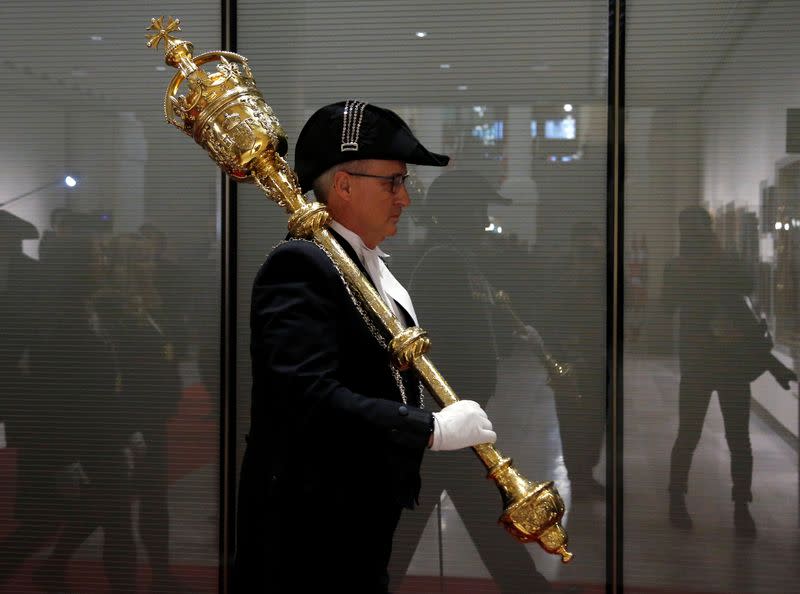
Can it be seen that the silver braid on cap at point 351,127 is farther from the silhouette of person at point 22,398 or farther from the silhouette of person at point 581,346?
the silhouette of person at point 22,398

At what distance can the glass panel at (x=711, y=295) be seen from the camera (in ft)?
9.04

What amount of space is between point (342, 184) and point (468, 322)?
3.27ft

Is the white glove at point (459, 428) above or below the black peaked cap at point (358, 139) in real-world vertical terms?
below

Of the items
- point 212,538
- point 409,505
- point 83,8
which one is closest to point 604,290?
point 409,505

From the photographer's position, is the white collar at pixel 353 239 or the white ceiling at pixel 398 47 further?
the white ceiling at pixel 398 47

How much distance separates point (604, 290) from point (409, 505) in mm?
1213

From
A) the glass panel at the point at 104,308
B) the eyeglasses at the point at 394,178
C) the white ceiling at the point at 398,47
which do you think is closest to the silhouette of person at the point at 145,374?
the glass panel at the point at 104,308

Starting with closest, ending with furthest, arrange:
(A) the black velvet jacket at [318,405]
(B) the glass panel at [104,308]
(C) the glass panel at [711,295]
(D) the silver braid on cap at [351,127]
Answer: (A) the black velvet jacket at [318,405], (D) the silver braid on cap at [351,127], (C) the glass panel at [711,295], (B) the glass panel at [104,308]

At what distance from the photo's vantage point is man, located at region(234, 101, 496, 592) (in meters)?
1.76

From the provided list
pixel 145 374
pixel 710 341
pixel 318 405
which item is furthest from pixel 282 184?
pixel 710 341

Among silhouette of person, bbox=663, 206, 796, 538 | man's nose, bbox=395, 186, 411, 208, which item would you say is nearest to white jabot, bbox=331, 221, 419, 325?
man's nose, bbox=395, 186, 411, 208

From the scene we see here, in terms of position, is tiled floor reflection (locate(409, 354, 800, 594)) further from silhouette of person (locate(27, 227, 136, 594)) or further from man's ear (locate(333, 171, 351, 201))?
silhouette of person (locate(27, 227, 136, 594))


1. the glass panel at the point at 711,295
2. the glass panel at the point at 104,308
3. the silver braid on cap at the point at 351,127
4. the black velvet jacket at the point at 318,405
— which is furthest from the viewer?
the glass panel at the point at 104,308

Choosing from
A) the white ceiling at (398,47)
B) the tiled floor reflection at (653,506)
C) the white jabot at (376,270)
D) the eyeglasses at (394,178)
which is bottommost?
the tiled floor reflection at (653,506)
